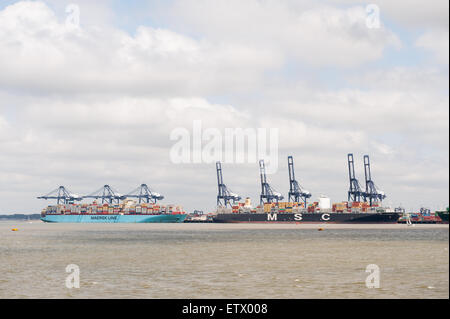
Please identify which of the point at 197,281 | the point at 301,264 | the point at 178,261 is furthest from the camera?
the point at 178,261

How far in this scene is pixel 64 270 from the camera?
4859cm

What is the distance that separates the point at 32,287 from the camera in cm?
3741

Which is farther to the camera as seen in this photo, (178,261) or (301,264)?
(178,261)
